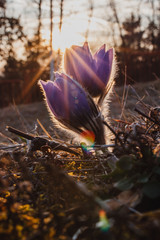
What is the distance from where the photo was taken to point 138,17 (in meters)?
10.0

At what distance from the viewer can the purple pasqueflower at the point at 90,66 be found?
2.50ft

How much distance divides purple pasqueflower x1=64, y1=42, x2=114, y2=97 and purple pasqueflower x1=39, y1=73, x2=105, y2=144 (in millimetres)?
90

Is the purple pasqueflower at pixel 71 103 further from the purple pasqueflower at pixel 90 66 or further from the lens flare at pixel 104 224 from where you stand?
the lens flare at pixel 104 224

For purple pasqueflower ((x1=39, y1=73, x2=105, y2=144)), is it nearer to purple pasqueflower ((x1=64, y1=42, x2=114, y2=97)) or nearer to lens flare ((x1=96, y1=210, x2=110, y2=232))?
purple pasqueflower ((x1=64, y1=42, x2=114, y2=97))

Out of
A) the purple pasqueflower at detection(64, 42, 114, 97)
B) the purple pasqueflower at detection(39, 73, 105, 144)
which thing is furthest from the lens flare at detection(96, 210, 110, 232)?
the purple pasqueflower at detection(64, 42, 114, 97)

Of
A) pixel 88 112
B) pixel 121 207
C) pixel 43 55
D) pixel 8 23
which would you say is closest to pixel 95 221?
pixel 121 207

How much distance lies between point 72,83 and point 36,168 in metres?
0.31

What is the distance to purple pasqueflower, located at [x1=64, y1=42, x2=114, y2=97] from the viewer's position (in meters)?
0.76

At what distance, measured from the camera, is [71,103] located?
680 mm

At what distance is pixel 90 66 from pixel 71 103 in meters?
0.16

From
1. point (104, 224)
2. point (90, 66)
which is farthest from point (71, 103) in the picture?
point (104, 224)

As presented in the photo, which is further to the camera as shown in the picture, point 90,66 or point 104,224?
point 90,66

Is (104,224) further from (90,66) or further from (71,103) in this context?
(90,66)

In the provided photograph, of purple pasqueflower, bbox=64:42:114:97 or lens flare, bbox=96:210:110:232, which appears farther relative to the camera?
purple pasqueflower, bbox=64:42:114:97
